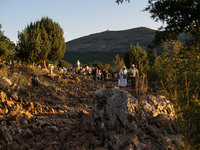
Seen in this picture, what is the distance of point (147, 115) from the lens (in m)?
3.17

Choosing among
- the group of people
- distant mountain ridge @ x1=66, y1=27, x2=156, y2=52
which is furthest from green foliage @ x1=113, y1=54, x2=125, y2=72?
distant mountain ridge @ x1=66, y1=27, x2=156, y2=52

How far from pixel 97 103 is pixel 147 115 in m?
0.96

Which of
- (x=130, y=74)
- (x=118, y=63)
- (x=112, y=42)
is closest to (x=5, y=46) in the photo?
(x=130, y=74)

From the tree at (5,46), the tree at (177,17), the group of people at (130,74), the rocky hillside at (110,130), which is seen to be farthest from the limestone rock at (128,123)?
the tree at (5,46)

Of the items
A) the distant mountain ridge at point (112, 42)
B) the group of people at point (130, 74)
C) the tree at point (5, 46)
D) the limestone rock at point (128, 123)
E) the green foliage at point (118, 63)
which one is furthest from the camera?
the distant mountain ridge at point (112, 42)

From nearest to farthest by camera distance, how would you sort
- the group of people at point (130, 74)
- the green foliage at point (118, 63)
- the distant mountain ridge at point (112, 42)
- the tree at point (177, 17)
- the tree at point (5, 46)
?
the tree at point (177, 17), the group of people at point (130, 74), the tree at point (5, 46), the green foliage at point (118, 63), the distant mountain ridge at point (112, 42)

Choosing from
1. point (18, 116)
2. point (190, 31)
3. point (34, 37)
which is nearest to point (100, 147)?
point (18, 116)

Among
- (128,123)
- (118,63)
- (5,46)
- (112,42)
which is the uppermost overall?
(112,42)

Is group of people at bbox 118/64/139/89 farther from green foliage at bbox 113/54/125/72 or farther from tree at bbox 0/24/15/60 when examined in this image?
green foliage at bbox 113/54/125/72

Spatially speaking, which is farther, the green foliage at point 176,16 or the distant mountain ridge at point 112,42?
the distant mountain ridge at point 112,42

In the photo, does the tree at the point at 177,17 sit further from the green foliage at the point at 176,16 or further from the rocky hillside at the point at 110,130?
the rocky hillside at the point at 110,130

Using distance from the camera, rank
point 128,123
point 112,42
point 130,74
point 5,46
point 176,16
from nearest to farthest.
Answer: point 128,123
point 176,16
point 130,74
point 5,46
point 112,42

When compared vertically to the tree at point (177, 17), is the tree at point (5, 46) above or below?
above

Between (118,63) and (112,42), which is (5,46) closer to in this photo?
(118,63)
